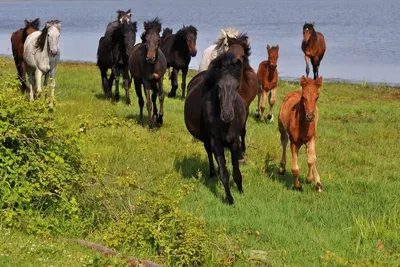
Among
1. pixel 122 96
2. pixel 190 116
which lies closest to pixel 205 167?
pixel 190 116

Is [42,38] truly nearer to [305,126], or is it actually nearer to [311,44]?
[305,126]

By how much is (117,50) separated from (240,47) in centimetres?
774

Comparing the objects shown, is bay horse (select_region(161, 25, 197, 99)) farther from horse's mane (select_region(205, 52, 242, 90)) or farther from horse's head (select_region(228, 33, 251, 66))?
horse's mane (select_region(205, 52, 242, 90))

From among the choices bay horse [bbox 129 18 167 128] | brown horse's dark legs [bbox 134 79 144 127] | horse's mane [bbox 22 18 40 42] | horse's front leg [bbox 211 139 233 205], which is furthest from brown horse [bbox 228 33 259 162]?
horse's mane [bbox 22 18 40 42]

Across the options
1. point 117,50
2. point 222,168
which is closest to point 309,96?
point 222,168

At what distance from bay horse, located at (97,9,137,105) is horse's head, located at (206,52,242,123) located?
886 cm

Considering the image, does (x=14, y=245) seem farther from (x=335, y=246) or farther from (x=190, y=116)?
(x=190, y=116)

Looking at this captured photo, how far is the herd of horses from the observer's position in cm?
974

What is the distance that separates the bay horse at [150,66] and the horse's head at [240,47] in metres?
2.51

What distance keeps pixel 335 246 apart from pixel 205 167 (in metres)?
4.33

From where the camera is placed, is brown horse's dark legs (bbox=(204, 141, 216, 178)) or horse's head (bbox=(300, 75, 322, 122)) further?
brown horse's dark legs (bbox=(204, 141, 216, 178))

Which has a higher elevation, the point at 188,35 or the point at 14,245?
the point at 188,35

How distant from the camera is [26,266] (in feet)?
20.2

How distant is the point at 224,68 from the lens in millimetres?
9719
